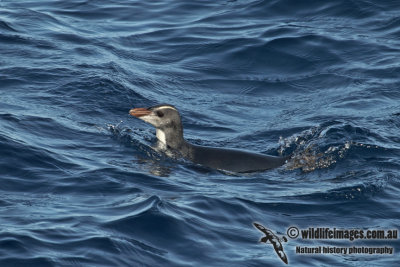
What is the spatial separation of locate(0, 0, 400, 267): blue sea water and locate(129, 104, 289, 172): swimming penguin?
0.24 metres

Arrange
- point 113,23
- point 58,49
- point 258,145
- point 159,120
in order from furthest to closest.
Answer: point 113,23
point 58,49
point 258,145
point 159,120

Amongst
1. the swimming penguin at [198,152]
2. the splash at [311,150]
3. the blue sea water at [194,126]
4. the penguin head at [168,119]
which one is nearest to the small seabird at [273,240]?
the blue sea water at [194,126]

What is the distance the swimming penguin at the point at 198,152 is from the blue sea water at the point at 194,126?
0.77 feet

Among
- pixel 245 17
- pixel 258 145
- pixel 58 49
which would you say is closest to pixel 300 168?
pixel 258 145

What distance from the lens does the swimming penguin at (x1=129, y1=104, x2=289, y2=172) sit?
35.5 ft

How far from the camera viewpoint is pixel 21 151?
34.6 ft

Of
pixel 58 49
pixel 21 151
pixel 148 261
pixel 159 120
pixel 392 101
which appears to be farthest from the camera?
pixel 58 49

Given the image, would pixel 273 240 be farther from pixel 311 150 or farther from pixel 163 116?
pixel 163 116

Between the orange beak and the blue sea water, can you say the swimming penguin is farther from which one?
the blue sea water

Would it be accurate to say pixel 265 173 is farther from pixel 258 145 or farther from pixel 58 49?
pixel 58 49

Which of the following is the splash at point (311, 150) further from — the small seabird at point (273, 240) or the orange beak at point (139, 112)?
the small seabird at point (273, 240)

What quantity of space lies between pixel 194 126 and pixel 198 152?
2.09m

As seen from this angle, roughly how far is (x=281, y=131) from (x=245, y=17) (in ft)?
20.6

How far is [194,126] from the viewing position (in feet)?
43.6
